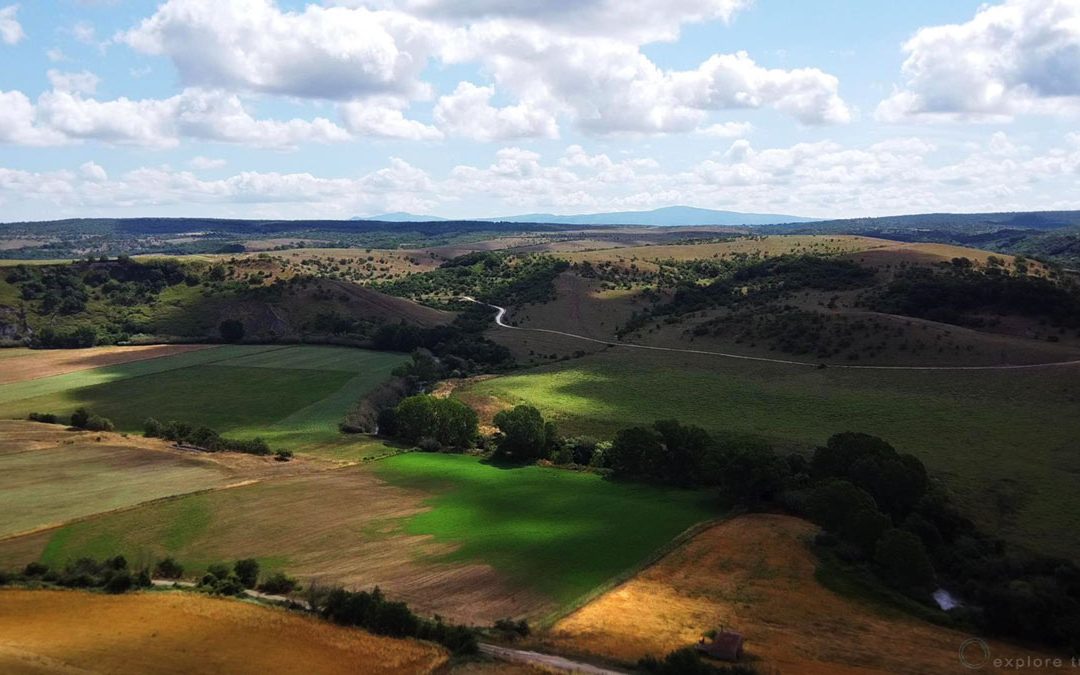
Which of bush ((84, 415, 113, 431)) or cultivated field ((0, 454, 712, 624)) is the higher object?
bush ((84, 415, 113, 431))

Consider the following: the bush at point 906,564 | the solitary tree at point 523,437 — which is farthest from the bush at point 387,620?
the solitary tree at point 523,437

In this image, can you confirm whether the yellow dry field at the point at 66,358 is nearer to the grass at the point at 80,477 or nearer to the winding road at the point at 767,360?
the grass at the point at 80,477

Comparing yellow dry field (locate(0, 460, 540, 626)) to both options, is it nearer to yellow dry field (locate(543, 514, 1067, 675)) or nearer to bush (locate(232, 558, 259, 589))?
bush (locate(232, 558, 259, 589))

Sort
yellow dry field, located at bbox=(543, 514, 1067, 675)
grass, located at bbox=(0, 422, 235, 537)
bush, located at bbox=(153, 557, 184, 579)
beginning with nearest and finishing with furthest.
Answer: yellow dry field, located at bbox=(543, 514, 1067, 675) < bush, located at bbox=(153, 557, 184, 579) < grass, located at bbox=(0, 422, 235, 537)

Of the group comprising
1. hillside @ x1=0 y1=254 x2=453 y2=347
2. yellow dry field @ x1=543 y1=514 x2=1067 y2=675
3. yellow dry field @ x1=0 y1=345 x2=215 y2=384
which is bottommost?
yellow dry field @ x1=543 y1=514 x2=1067 y2=675

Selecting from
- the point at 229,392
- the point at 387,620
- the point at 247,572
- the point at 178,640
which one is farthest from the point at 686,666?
the point at 229,392

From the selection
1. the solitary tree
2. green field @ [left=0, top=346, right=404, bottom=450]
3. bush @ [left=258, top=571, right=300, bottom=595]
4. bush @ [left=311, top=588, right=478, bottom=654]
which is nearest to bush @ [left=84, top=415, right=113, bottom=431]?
green field @ [left=0, top=346, right=404, bottom=450]
